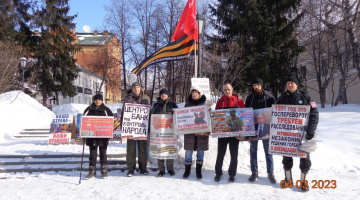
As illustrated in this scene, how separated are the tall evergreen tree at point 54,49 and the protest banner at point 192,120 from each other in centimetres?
2557

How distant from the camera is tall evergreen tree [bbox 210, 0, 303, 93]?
19484 millimetres

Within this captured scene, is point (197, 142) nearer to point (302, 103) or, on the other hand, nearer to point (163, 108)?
point (163, 108)

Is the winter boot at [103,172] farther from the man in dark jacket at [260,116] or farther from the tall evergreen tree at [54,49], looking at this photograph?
the tall evergreen tree at [54,49]

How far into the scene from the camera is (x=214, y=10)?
22016 millimetres

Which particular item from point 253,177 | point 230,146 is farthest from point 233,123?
point 253,177

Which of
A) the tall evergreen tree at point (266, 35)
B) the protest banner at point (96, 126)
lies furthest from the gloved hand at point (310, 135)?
the tall evergreen tree at point (266, 35)

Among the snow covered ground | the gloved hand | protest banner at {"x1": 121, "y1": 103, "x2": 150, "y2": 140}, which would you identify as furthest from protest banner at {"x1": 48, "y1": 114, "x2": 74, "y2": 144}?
the gloved hand

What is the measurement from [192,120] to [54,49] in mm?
27201

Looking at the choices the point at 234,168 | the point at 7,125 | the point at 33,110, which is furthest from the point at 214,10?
the point at 234,168

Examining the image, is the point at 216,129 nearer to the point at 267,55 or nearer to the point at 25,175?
the point at 25,175

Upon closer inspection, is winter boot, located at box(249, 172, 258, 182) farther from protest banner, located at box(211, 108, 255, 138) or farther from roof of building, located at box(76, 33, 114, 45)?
roof of building, located at box(76, 33, 114, 45)

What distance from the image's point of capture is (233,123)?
5.21 m

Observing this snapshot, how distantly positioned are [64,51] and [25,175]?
2521 centimetres

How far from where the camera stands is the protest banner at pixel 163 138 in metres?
5.68
